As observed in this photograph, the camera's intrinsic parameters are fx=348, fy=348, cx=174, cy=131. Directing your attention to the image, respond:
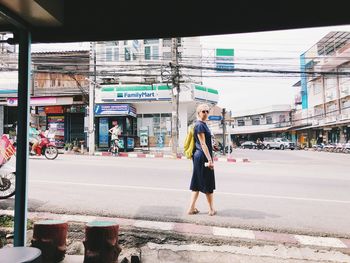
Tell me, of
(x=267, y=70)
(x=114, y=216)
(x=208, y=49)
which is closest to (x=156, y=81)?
(x=208, y=49)

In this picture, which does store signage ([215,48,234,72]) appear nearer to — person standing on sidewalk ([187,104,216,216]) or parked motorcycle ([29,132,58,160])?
parked motorcycle ([29,132,58,160])

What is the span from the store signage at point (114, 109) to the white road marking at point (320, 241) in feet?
67.4

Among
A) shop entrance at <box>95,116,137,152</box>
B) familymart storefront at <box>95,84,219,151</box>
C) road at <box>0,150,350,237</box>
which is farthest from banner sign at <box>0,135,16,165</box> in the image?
shop entrance at <box>95,116,137,152</box>

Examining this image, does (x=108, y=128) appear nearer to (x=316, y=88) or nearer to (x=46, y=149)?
(x=46, y=149)

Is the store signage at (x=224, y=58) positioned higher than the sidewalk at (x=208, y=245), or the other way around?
the store signage at (x=224, y=58)

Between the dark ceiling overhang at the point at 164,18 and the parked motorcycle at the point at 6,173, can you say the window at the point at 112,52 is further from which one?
the dark ceiling overhang at the point at 164,18

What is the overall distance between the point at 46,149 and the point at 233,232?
10761 mm

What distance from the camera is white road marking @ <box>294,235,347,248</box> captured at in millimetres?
4318

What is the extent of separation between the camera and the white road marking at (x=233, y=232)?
4.56m

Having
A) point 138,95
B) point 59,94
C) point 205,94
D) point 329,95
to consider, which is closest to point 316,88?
point 329,95

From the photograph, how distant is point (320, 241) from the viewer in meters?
4.45

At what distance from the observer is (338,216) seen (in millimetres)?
5770

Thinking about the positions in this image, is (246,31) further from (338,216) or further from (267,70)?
(267,70)

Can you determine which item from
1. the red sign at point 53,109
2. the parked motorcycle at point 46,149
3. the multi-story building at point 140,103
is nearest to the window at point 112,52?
the multi-story building at point 140,103
